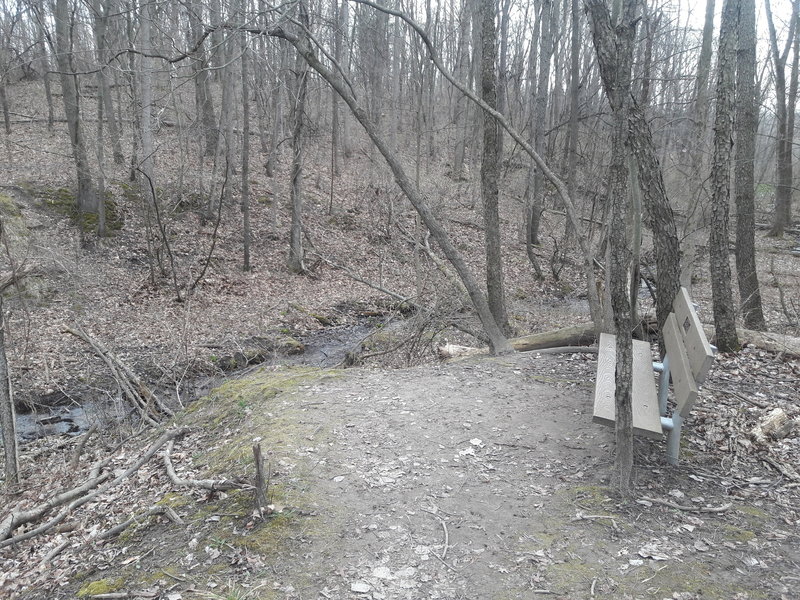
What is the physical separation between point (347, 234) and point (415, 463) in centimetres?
1478

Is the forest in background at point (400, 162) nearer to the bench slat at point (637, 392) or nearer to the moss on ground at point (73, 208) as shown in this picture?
the moss on ground at point (73, 208)

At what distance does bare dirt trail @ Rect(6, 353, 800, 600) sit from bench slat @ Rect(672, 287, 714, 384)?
788 millimetres

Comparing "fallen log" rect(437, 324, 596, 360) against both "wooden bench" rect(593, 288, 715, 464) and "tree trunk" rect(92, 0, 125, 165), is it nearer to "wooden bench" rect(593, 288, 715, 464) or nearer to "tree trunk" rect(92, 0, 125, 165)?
"wooden bench" rect(593, 288, 715, 464)

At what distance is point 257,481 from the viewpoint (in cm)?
359

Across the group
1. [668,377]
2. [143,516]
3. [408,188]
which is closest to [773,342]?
[668,377]

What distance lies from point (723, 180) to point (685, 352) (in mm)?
2786

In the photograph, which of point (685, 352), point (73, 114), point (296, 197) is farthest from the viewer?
point (296, 197)

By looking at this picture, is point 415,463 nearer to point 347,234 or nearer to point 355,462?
point 355,462

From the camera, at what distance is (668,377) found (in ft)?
16.4

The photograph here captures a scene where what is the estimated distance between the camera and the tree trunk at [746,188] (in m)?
8.09

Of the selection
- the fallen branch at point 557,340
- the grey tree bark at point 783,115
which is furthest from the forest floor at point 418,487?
the grey tree bark at point 783,115

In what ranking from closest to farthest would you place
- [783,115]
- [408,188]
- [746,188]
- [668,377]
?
1. [668,377]
2. [408,188]
3. [746,188]
4. [783,115]

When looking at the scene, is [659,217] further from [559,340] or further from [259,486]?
[259,486]

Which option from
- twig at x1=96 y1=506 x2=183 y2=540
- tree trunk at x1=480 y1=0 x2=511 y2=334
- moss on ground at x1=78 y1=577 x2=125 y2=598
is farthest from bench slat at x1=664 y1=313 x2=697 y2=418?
moss on ground at x1=78 y1=577 x2=125 y2=598
